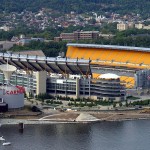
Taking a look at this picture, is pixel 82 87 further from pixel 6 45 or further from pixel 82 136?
pixel 6 45

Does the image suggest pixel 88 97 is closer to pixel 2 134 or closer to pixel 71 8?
pixel 2 134

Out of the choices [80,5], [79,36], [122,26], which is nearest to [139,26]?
[122,26]

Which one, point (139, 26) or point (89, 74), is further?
point (139, 26)

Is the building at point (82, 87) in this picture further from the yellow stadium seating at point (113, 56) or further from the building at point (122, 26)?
the building at point (122, 26)

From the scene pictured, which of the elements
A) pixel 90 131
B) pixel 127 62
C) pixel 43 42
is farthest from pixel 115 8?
pixel 90 131

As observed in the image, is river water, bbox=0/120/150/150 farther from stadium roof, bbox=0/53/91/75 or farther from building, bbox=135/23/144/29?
building, bbox=135/23/144/29

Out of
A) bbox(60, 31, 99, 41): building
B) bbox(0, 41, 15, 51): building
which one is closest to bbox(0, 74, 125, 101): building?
bbox(0, 41, 15, 51): building
